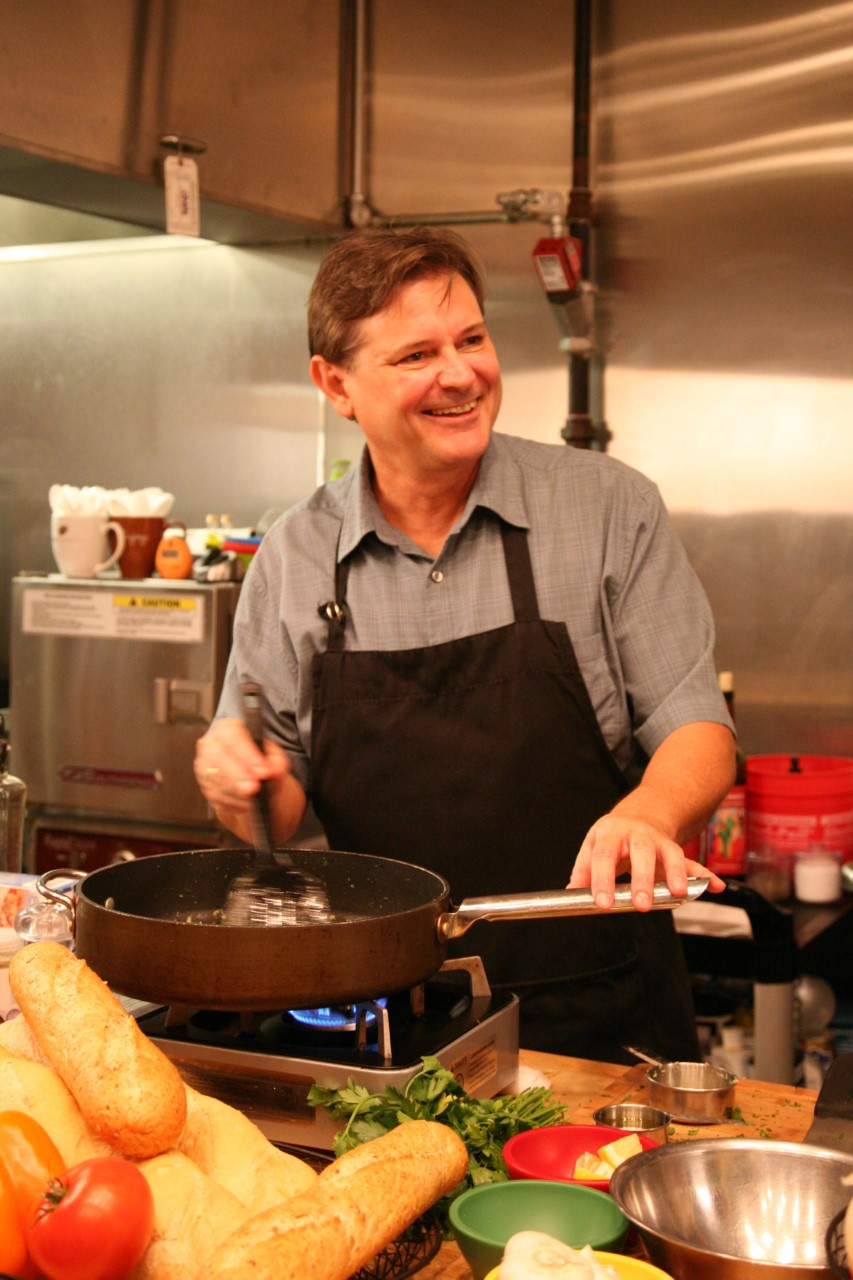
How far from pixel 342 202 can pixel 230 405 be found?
0.62 meters

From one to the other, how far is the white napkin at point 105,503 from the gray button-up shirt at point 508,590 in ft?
3.85

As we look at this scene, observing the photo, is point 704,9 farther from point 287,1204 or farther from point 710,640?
point 287,1204

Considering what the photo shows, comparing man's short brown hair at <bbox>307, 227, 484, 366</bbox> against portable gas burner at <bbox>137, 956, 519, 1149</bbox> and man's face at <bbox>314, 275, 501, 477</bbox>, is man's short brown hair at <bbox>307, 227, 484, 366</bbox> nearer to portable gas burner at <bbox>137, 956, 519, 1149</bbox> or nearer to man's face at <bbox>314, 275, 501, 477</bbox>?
man's face at <bbox>314, 275, 501, 477</bbox>

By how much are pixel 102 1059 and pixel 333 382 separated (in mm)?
Result: 1256

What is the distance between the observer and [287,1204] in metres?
0.89

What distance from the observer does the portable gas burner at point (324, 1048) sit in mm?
1229

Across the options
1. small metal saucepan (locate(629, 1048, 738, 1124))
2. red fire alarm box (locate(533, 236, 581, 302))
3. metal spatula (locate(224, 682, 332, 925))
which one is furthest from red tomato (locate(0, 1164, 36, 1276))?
red fire alarm box (locate(533, 236, 581, 302))

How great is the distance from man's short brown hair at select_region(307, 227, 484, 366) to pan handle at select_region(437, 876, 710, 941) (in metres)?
0.98

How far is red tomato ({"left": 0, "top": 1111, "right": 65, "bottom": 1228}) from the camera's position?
0.90m

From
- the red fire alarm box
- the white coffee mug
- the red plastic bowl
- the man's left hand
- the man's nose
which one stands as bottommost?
the red plastic bowl

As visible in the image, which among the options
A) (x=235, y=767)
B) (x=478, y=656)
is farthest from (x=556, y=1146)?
(x=478, y=656)

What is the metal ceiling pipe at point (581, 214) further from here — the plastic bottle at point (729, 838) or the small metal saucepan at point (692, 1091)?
the small metal saucepan at point (692, 1091)

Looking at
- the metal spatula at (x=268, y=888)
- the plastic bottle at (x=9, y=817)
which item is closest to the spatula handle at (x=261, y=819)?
the metal spatula at (x=268, y=888)

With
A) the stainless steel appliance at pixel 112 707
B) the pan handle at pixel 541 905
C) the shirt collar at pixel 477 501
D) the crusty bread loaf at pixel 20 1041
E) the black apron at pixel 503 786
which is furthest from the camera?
the stainless steel appliance at pixel 112 707
